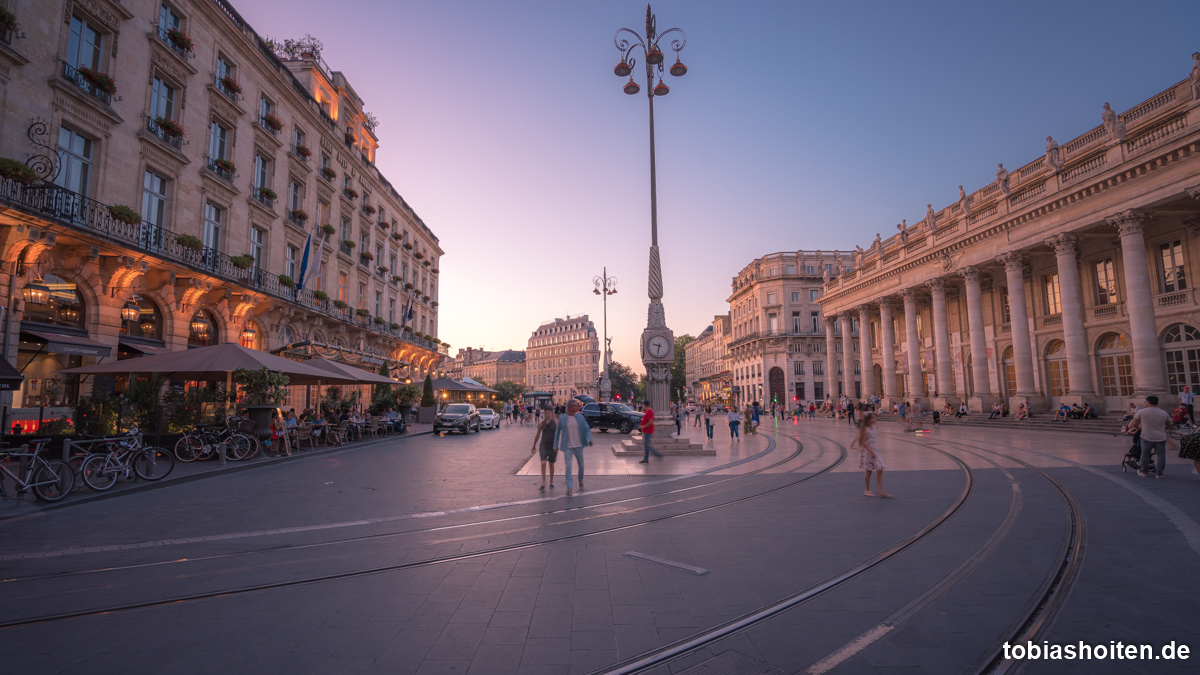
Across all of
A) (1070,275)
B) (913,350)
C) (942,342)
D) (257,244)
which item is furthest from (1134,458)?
(257,244)

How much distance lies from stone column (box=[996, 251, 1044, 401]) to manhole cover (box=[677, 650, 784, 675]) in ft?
109

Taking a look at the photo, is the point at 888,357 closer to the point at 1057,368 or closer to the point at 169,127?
the point at 1057,368

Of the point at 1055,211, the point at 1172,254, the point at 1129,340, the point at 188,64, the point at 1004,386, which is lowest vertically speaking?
the point at 1004,386

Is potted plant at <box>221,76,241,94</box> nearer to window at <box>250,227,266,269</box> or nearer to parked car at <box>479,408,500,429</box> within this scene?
window at <box>250,227,266,269</box>

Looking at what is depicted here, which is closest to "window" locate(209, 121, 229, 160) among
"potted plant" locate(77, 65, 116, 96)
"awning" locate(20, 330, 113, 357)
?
"potted plant" locate(77, 65, 116, 96)

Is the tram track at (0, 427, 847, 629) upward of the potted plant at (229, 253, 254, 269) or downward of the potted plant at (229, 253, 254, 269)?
downward

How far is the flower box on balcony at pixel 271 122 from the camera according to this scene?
23.9 metres

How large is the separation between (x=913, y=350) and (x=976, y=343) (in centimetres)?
498

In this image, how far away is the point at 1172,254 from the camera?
2453 cm

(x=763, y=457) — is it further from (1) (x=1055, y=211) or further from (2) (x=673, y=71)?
(1) (x=1055, y=211)

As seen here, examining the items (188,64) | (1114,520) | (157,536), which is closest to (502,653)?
(157,536)

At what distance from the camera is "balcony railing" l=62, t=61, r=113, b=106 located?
15047 millimetres

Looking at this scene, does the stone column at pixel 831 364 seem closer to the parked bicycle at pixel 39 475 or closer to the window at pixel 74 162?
the window at pixel 74 162

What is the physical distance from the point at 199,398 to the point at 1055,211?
122 ft
